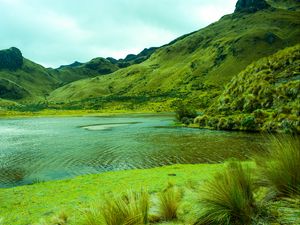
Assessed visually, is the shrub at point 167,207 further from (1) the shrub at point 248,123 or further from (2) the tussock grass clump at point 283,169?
(1) the shrub at point 248,123

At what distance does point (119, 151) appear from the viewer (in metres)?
35.2

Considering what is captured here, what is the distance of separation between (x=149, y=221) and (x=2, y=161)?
29567 mm

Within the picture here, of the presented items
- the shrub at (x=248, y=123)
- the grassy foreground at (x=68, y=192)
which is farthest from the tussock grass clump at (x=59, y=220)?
the shrub at (x=248, y=123)

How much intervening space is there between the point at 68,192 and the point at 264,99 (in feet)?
170

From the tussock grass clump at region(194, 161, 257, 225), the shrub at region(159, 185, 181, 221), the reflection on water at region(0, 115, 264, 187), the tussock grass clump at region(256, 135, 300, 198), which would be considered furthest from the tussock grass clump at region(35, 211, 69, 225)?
the reflection on water at region(0, 115, 264, 187)

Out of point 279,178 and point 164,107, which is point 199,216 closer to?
point 279,178

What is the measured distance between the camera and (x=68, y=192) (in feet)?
56.3

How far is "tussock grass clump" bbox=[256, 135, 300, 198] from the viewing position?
21.8 ft

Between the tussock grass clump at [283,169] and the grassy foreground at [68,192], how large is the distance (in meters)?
4.20

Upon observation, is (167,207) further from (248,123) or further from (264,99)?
(264,99)

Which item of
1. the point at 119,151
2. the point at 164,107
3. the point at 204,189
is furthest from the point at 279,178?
the point at 164,107

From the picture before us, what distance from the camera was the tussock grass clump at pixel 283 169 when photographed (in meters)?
6.65

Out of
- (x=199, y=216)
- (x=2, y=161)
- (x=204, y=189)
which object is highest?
(x=204, y=189)

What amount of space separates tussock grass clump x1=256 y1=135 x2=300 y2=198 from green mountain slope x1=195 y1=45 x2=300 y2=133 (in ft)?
124
